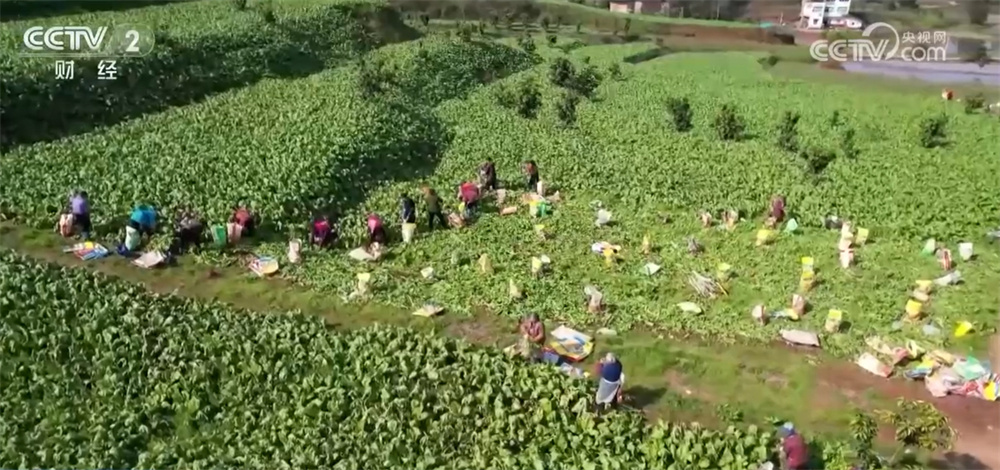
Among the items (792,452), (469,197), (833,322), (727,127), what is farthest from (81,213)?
(727,127)

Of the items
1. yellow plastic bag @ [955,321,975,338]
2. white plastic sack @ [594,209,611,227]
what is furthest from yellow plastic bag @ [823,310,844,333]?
white plastic sack @ [594,209,611,227]

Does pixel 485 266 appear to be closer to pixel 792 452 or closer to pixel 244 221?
pixel 244 221

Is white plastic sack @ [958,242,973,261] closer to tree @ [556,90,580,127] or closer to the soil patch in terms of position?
the soil patch

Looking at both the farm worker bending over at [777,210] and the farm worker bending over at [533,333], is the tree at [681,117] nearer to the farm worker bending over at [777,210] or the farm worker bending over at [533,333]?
the farm worker bending over at [777,210]

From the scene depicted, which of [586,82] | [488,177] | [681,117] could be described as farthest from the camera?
[586,82]

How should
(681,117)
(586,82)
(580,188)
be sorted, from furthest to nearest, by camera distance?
1. (586,82)
2. (681,117)
3. (580,188)

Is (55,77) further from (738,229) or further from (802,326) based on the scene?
(802,326)

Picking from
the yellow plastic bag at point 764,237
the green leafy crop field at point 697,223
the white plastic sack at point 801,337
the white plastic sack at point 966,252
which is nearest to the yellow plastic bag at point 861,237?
the green leafy crop field at point 697,223
